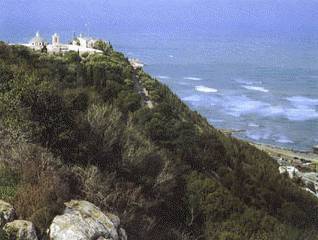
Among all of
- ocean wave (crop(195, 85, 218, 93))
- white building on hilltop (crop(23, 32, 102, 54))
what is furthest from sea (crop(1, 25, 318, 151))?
white building on hilltop (crop(23, 32, 102, 54))

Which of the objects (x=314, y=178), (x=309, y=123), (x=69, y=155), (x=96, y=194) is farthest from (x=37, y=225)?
(x=309, y=123)

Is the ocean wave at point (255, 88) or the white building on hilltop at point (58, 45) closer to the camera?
the white building on hilltop at point (58, 45)

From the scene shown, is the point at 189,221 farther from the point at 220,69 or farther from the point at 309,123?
the point at 220,69

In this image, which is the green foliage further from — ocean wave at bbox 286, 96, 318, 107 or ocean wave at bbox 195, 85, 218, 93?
ocean wave at bbox 195, 85, 218, 93

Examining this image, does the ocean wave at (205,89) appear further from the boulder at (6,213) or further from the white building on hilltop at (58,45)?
the boulder at (6,213)

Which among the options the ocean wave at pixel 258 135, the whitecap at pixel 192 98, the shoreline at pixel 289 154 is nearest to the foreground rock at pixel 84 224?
the shoreline at pixel 289 154
